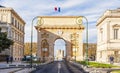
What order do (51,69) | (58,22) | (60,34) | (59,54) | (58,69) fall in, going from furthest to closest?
(59,54) < (60,34) < (58,22) < (51,69) < (58,69)

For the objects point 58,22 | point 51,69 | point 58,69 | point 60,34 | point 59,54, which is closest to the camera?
point 58,69

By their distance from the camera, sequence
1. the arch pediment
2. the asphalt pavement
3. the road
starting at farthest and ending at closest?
1. the arch pediment
2. the road
3. the asphalt pavement

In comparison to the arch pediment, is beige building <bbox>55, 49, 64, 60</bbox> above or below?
below

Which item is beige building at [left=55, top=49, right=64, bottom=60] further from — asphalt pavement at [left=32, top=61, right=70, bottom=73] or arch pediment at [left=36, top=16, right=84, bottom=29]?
asphalt pavement at [left=32, top=61, right=70, bottom=73]

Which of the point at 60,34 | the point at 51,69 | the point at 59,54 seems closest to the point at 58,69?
the point at 51,69

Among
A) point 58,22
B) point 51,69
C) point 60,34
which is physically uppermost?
point 58,22

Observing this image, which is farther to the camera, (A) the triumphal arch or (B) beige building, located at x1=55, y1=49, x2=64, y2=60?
(B) beige building, located at x1=55, y1=49, x2=64, y2=60

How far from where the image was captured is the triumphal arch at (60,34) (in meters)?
110

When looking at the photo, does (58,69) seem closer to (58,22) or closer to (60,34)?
(58,22)

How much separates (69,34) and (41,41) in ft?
33.2

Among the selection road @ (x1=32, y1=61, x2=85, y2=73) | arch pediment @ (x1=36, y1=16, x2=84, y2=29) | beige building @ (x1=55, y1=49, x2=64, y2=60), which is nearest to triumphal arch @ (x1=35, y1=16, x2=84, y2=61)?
arch pediment @ (x1=36, y1=16, x2=84, y2=29)

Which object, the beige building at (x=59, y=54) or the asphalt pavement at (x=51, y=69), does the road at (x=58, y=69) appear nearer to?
the asphalt pavement at (x=51, y=69)

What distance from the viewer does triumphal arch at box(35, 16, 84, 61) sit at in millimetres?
110500

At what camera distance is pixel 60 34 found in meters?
112
